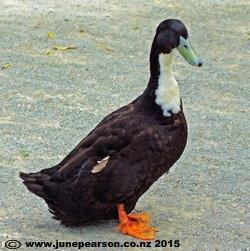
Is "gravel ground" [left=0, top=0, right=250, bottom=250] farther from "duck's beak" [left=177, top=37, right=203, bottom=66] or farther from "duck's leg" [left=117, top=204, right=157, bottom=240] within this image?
"duck's beak" [left=177, top=37, right=203, bottom=66]

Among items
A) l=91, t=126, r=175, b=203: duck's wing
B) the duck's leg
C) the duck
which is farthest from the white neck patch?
the duck's leg

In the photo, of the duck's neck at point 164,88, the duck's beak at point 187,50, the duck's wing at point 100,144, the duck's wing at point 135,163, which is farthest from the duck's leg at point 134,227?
the duck's beak at point 187,50

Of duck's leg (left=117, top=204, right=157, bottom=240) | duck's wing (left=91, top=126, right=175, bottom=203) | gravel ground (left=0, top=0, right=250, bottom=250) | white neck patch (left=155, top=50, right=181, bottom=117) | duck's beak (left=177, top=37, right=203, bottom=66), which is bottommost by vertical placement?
gravel ground (left=0, top=0, right=250, bottom=250)

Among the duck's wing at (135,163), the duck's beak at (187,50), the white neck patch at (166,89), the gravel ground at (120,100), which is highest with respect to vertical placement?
the duck's beak at (187,50)

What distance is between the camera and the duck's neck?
5254 millimetres

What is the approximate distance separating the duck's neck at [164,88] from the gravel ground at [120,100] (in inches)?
34.1

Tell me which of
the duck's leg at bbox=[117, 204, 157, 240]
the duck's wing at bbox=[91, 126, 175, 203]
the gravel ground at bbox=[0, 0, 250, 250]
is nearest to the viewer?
the duck's wing at bbox=[91, 126, 175, 203]

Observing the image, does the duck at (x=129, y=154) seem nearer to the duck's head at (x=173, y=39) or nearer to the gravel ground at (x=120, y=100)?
the duck's head at (x=173, y=39)

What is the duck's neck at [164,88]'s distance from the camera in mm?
5254

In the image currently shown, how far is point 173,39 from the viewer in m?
5.19

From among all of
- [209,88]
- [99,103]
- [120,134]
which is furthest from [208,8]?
[120,134]

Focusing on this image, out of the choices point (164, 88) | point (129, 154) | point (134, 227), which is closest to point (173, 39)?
point (164, 88)

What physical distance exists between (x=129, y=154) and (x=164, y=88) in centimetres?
50

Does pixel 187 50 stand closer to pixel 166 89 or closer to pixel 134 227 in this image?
pixel 166 89
